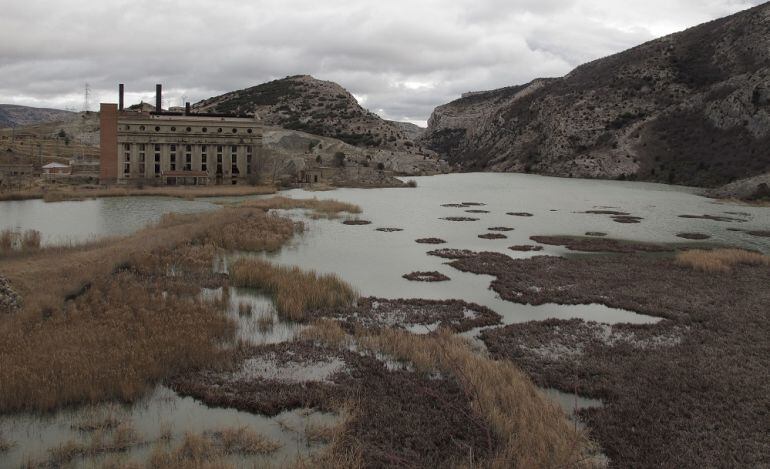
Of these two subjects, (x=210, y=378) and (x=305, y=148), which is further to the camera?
(x=305, y=148)

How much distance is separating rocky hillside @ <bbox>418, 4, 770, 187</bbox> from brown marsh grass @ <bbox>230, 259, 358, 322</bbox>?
97726mm

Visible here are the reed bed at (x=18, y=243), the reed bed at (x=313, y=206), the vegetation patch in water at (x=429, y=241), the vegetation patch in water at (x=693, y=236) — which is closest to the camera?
the reed bed at (x=18, y=243)

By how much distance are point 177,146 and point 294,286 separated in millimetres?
89917

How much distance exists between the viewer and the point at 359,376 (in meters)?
14.6

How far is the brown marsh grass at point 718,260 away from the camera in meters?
30.3

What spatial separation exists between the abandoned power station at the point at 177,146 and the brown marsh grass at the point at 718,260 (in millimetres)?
81394

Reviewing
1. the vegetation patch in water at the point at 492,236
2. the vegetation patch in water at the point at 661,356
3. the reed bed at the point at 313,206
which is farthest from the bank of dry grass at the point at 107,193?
the vegetation patch in water at the point at 661,356

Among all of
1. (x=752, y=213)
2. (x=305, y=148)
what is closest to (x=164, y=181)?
(x=305, y=148)

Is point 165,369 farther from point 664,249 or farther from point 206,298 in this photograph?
point 664,249

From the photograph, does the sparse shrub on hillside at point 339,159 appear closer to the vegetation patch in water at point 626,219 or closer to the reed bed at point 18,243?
the vegetation patch in water at point 626,219

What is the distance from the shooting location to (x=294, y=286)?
23406mm

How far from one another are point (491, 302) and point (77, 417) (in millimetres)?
16540

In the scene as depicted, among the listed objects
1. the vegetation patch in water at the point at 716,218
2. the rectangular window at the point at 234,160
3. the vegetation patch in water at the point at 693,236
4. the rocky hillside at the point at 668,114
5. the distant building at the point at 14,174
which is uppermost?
the rocky hillside at the point at 668,114

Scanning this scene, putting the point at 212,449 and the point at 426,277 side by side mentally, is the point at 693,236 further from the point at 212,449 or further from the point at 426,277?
the point at 212,449
